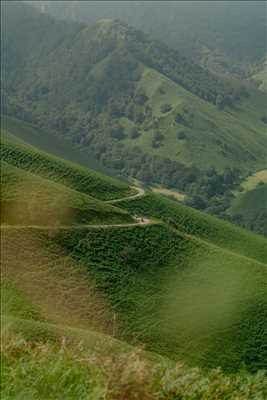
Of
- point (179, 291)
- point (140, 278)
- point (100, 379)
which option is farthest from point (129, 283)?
point (100, 379)

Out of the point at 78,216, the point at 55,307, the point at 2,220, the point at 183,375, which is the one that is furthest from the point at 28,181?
the point at 183,375

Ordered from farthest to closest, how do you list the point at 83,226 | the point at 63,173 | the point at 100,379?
the point at 63,173 < the point at 83,226 < the point at 100,379

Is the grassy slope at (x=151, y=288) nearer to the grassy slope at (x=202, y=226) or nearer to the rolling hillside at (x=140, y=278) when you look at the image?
the rolling hillside at (x=140, y=278)

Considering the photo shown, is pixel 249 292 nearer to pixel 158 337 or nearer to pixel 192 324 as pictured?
pixel 192 324

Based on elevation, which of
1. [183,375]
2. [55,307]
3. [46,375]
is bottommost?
[55,307]

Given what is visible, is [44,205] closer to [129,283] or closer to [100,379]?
[129,283]

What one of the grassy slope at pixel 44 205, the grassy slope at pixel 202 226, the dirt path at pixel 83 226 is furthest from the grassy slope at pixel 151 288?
the grassy slope at pixel 202 226

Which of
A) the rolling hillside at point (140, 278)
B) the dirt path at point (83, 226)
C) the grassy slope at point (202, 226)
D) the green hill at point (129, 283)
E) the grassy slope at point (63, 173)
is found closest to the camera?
the green hill at point (129, 283)
